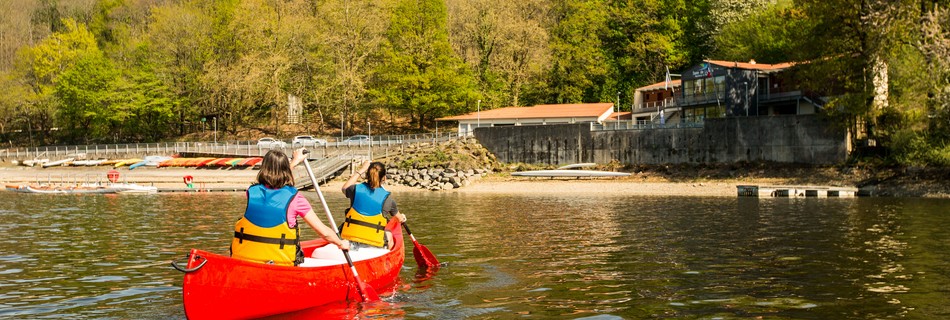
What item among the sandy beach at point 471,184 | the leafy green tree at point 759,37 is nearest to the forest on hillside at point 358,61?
the leafy green tree at point 759,37

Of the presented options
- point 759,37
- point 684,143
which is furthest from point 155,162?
point 759,37

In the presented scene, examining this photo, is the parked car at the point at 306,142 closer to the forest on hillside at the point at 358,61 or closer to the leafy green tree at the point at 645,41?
the forest on hillside at the point at 358,61

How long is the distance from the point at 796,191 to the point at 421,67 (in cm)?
4263

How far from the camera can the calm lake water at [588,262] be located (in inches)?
545

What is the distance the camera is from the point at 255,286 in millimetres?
12078

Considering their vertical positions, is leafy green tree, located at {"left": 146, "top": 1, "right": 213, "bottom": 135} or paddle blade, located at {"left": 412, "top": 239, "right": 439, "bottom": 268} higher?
leafy green tree, located at {"left": 146, "top": 1, "right": 213, "bottom": 135}

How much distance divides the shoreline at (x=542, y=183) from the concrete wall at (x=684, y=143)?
101 inches

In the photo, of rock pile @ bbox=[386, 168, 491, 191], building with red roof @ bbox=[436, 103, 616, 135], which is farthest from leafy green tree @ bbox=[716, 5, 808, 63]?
rock pile @ bbox=[386, 168, 491, 191]

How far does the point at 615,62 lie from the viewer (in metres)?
88.5

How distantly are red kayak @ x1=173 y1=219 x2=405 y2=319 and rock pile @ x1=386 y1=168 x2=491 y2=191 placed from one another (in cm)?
4401

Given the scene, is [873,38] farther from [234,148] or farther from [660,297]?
[234,148]

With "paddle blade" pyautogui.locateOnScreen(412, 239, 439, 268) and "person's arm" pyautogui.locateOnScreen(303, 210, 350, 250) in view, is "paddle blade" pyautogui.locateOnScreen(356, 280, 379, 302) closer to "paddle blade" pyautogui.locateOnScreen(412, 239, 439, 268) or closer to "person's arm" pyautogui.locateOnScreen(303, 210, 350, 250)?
"person's arm" pyautogui.locateOnScreen(303, 210, 350, 250)

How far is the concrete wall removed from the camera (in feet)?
178

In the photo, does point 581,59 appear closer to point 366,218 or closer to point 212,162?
point 212,162
